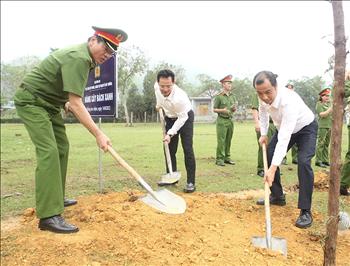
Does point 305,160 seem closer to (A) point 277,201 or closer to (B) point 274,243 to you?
(A) point 277,201

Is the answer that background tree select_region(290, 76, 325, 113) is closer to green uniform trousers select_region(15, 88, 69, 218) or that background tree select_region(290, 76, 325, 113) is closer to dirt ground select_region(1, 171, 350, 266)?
dirt ground select_region(1, 171, 350, 266)

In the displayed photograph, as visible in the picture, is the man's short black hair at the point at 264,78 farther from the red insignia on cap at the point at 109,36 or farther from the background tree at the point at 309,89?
the background tree at the point at 309,89

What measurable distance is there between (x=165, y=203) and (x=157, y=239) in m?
0.49

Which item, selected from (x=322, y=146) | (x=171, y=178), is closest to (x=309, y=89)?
(x=322, y=146)

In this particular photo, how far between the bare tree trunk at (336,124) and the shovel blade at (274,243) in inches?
15.4

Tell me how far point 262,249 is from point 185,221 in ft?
3.09

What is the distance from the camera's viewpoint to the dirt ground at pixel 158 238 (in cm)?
346

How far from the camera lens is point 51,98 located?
412cm

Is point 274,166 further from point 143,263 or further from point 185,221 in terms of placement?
point 143,263

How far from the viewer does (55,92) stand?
4.09 m

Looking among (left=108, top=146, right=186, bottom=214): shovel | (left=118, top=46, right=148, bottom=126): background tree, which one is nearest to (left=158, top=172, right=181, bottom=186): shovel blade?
(left=108, top=146, right=186, bottom=214): shovel

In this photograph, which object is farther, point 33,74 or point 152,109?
point 152,109

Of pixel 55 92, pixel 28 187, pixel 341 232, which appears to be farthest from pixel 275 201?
pixel 28 187

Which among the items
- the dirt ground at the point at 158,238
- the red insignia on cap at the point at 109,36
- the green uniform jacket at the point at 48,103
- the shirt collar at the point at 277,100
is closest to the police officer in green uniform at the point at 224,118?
the dirt ground at the point at 158,238
